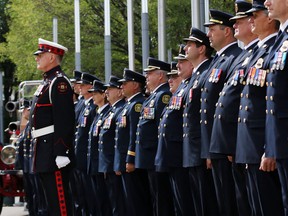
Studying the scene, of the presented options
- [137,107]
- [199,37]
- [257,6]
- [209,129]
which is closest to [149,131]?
[137,107]

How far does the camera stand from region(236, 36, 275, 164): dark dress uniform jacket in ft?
25.6

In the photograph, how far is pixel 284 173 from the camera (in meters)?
7.20

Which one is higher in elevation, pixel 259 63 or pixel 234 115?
pixel 259 63

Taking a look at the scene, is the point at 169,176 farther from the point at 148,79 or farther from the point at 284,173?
the point at 284,173

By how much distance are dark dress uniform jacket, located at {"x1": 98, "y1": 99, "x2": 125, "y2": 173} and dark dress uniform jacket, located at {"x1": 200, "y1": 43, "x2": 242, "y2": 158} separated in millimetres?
3483

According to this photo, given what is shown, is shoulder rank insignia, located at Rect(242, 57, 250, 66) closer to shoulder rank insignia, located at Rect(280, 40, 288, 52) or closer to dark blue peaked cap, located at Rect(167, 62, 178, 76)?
shoulder rank insignia, located at Rect(280, 40, 288, 52)

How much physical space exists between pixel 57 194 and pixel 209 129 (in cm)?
209

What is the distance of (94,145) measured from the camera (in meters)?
13.4

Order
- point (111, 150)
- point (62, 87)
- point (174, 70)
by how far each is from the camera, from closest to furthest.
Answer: point (62, 87) → point (174, 70) → point (111, 150)

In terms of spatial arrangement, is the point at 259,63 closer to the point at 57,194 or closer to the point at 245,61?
the point at 245,61

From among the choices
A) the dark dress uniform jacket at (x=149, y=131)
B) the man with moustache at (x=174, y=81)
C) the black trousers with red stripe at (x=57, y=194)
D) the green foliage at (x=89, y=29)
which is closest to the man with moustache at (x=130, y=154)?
the dark dress uniform jacket at (x=149, y=131)

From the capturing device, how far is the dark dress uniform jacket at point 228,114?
27.8ft

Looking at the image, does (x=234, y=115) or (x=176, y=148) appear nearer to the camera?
(x=234, y=115)

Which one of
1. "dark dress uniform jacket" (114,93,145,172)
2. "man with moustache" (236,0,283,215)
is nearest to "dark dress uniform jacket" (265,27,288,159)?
"man with moustache" (236,0,283,215)
